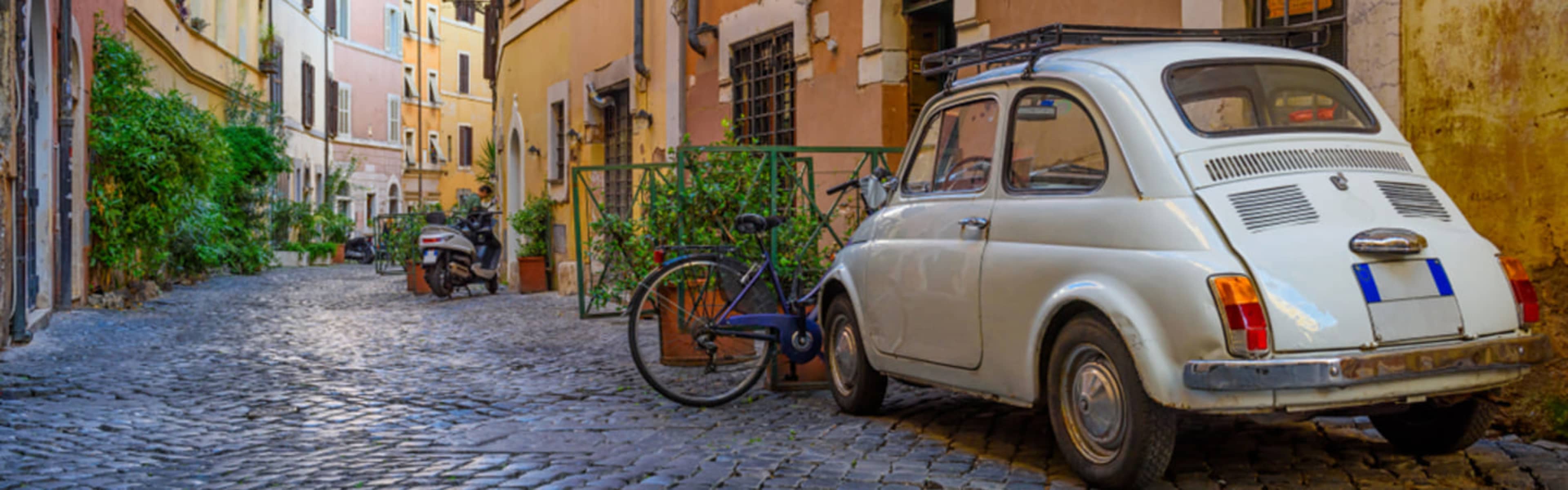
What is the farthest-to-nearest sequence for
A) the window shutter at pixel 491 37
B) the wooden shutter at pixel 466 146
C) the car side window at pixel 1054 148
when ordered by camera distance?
the wooden shutter at pixel 466 146 → the window shutter at pixel 491 37 → the car side window at pixel 1054 148

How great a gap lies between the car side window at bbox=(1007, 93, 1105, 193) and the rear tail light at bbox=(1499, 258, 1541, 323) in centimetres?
129

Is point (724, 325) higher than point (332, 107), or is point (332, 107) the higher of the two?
point (332, 107)

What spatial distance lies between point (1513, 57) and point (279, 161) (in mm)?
22025

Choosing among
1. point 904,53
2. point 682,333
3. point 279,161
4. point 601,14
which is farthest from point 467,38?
point 682,333

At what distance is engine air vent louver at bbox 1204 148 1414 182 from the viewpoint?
15.0 ft

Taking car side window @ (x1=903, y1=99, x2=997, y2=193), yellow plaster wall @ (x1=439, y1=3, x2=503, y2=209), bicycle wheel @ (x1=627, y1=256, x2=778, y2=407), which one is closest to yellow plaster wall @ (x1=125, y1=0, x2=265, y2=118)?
bicycle wheel @ (x1=627, y1=256, x2=778, y2=407)

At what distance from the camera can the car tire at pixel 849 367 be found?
6.32 m

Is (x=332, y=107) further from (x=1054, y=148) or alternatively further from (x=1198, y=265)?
(x=1198, y=265)

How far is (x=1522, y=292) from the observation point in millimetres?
4656

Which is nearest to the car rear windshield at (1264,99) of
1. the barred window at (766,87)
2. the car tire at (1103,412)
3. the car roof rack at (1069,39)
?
the car roof rack at (1069,39)

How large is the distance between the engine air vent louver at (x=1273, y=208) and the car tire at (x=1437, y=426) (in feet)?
2.77

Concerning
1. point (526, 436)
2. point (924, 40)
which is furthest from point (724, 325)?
A: point (924, 40)

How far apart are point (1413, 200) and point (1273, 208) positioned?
591 millimetres

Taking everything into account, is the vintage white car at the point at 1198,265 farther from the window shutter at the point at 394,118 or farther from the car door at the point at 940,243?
the window shutter at the point at 394,118
